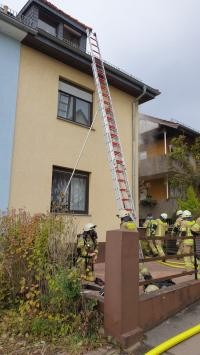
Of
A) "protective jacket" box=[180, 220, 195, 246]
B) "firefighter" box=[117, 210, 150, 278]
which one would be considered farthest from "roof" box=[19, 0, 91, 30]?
"protective jacket" box=[180, 220, 195, 246]

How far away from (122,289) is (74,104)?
728 centimetres

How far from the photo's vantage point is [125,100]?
1180 cm

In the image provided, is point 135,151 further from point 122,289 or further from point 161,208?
point 161,208

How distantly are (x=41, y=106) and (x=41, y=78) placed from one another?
88 centimetres

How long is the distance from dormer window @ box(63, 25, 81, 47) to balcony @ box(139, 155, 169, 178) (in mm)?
8881

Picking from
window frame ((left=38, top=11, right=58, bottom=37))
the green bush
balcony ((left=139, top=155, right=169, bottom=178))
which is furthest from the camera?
balcony ((left=139, top=155, right=169, bottom=178))

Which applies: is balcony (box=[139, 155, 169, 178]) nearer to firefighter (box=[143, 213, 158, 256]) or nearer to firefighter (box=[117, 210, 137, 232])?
firefighter (box=[143, 213, 158, 256])

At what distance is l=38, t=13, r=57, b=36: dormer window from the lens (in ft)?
35.3

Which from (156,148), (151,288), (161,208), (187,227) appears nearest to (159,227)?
(187,227)

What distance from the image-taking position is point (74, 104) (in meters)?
10.3

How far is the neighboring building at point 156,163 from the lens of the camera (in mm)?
18766

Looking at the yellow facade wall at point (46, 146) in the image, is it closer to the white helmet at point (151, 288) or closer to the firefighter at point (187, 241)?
the firefighter at point (187, 241)

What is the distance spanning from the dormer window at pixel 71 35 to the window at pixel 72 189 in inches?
196

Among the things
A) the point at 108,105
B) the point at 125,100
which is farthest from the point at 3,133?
the point at 125,100
